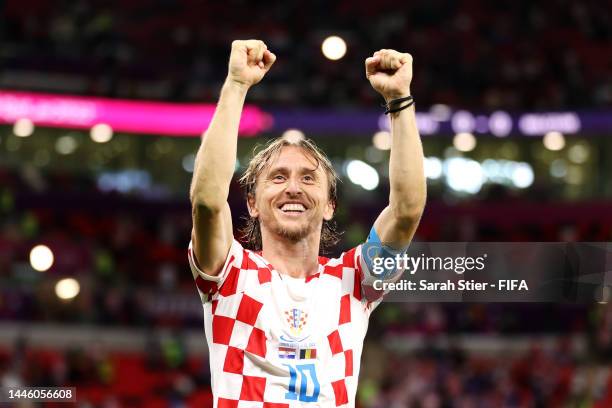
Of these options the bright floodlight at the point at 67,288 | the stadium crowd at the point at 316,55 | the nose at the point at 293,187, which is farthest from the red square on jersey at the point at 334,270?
the stadium crowd at the point at 316,55

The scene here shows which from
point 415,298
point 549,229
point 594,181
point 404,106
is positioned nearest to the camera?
point 404,106

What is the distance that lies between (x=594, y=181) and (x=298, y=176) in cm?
2357

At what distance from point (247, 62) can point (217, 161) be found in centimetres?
46

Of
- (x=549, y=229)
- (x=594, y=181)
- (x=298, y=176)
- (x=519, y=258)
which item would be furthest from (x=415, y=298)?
(x=594, y=181)

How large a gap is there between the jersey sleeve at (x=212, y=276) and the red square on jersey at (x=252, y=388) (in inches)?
14.2

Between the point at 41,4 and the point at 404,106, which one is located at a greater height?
the point at 41,4

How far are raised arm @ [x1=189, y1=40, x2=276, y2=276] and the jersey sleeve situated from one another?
2 cm

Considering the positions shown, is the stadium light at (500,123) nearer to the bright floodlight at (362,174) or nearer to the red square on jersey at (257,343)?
the bright floodlight at (362,174)

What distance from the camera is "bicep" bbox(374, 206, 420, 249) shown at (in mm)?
4223

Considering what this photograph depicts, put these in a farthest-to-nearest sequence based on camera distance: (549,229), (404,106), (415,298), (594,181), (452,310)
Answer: (594,181) < (549,229) < (452,310) < (415,298) < (404,106)

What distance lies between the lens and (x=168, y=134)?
27531mm

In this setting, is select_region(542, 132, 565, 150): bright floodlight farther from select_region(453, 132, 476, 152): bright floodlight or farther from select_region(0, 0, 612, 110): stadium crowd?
select_region(453, 132, 476, 152): bright floodlight

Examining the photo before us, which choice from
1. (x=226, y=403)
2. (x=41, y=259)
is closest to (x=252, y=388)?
(x=226, y=403)

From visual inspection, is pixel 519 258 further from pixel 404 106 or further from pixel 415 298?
pixel 404 106
